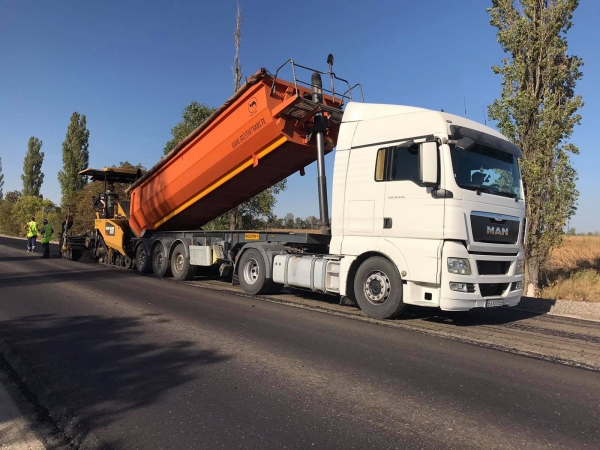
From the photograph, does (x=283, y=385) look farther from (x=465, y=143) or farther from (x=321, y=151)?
(x=321, y=151)

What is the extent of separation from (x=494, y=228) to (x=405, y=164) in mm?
1581

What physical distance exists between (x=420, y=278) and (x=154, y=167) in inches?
320

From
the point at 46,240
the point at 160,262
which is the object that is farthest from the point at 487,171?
the point at 46,240

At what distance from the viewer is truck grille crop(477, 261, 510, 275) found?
248 inches

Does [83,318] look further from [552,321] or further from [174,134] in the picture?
[174,134]

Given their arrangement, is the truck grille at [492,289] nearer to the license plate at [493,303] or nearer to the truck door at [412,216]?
the license plate at [493,303]

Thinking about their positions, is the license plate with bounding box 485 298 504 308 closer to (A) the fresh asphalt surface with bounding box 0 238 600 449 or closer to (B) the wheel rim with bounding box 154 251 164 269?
(A) the fresh asphalt surface with bounding box 0 238 600 449

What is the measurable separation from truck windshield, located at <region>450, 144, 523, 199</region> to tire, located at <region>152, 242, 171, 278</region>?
27.3ft

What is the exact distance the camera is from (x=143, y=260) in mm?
13047

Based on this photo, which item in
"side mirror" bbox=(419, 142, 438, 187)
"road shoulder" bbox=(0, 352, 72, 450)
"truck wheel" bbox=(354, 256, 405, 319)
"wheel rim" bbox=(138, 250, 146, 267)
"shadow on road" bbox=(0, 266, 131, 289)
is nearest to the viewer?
"road shoulder" bbox=(0, 352, 72, 450)

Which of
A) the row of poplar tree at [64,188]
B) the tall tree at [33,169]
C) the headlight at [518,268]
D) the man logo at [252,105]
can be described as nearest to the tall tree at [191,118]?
the man logo at [252,105]

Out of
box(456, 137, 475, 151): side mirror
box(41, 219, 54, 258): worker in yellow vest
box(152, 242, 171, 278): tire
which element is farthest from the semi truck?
box(41, 219, 54, 258): worker in yellow vest

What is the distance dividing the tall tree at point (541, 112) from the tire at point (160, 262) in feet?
30.9

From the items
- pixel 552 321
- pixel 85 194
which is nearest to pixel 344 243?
pixel 552 321
